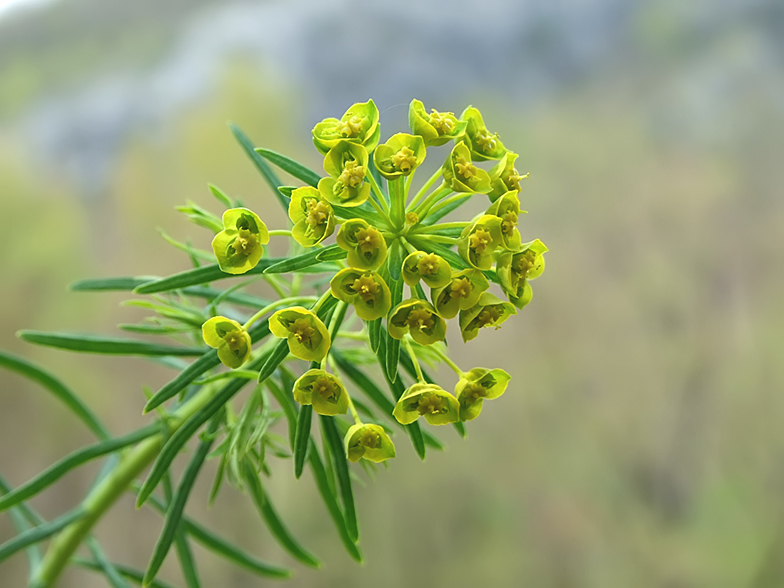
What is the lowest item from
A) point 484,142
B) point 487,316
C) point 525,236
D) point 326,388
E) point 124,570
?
point 124,570

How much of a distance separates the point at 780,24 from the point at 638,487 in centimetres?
202

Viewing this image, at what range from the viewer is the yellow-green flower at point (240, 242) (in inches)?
27.8

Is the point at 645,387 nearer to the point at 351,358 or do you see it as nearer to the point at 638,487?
the point at 638,487

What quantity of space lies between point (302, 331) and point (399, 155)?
8.7 inches

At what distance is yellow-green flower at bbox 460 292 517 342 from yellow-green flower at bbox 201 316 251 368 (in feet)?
0.83

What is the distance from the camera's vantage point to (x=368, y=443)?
732 millimetres

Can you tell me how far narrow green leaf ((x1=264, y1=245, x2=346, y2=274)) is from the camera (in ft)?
2.41

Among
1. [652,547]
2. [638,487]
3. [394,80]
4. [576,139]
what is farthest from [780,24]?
[652,547]

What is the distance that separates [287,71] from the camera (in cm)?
253

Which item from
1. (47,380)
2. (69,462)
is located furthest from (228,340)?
(47,380)

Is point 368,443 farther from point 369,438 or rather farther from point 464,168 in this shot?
point 464,168

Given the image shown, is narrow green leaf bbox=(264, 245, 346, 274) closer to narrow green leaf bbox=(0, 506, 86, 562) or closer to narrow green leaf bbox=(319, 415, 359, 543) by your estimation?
narrow green leaf bbox=(319, 415, 359, 543)

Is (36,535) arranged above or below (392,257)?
below

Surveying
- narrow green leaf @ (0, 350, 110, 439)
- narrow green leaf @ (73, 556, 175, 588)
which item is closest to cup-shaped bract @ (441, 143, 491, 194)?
narrow green leaf @ (0, 350, 110, 439)
